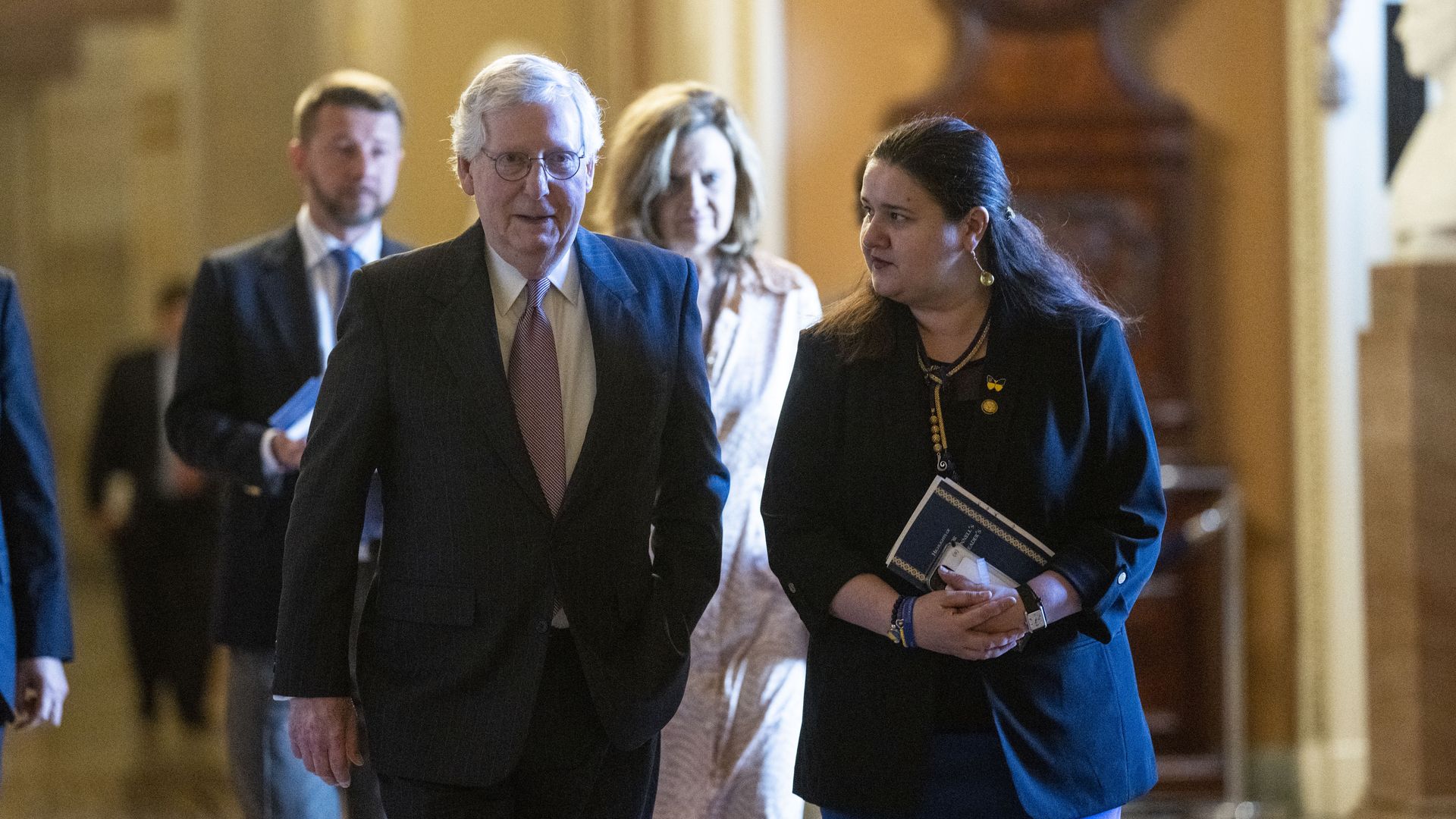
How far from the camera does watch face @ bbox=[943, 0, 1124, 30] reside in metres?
6.70

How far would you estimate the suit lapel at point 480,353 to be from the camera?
2521 mm

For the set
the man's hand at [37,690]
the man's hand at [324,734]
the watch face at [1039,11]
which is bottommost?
the man's hand at [37,690]

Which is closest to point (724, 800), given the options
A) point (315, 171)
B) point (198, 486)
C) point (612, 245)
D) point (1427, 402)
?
point (612, 245)

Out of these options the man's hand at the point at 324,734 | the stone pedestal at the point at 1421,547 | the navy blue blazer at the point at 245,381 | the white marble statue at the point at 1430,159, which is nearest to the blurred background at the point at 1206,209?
the white marble statue at the point at 1430,159

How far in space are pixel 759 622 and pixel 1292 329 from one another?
390 cm

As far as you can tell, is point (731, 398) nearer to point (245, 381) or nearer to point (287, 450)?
point (287, 450)

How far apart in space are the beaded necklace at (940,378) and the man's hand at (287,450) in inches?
50.9

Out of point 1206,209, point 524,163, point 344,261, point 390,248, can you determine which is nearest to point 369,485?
point 524,163

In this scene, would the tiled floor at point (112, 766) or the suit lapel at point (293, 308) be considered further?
the tiled floor at point (112, 766)

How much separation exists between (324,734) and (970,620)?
3.16 feet

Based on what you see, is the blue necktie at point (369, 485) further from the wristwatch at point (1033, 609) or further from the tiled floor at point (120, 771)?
the tiled floor at point (120, 771)

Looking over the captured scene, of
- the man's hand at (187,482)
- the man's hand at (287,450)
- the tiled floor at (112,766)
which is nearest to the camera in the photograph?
the man's hand at (287,450)

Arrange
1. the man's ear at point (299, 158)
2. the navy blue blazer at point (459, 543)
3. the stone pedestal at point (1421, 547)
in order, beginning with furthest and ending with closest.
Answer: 1. the stone pedestal at point (1421, 547)
2. the man's ear at point (299, 158)
3. the navy blue blazer at point (459, 543)

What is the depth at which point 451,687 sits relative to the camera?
8.27 ft
